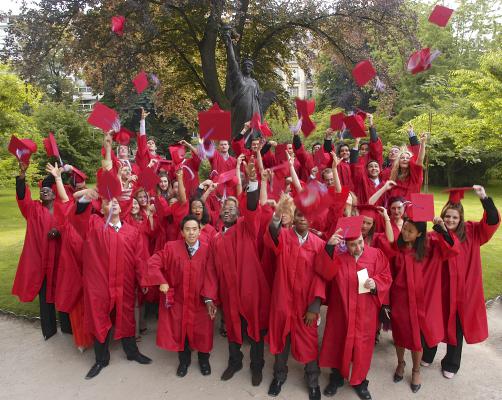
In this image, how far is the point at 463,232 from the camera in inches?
157

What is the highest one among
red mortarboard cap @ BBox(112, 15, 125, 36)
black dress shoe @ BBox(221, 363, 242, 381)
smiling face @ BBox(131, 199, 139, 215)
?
red mortarboard cap @ BBox(112, 15, 125, 36)

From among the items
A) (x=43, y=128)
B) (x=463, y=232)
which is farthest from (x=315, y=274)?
(x=43, y=128)

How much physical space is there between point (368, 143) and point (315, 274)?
12.3 ft

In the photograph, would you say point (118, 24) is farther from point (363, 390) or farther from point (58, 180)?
point (363, 390)

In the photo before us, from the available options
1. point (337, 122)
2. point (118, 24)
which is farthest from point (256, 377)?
point (118, 24)

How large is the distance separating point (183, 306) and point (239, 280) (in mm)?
623

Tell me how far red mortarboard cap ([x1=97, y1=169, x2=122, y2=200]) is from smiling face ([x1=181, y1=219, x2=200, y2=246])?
0.77 metres

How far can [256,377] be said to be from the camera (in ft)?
13.3

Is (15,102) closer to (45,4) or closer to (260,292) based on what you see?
(45,4)

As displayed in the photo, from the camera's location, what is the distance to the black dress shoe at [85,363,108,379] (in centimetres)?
423

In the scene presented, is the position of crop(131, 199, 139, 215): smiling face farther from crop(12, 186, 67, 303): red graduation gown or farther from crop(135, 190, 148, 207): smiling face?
crop(12, 186, 67, 303): red graduation gown

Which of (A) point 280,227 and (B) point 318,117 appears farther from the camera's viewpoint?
(B) point 318,117

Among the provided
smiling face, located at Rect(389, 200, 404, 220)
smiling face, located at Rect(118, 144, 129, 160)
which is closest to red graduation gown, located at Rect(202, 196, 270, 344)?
smiling face, located at Rect(389, 200, 404, 220)

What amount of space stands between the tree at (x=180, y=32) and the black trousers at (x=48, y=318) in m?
6.71
